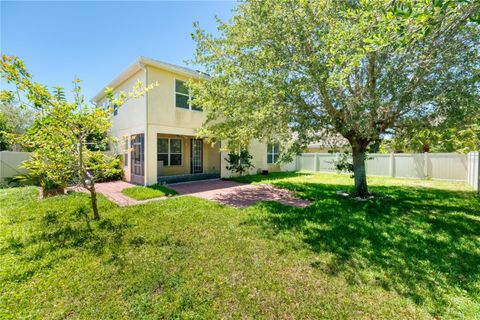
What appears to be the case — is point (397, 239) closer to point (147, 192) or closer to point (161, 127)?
point (147, 192)

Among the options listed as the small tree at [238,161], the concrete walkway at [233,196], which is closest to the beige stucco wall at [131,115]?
the concrete walkway at [233,196]

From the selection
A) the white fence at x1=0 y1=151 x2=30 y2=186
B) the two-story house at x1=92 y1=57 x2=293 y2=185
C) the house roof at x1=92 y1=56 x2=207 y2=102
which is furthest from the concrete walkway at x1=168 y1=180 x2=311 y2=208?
the white fence at x1=0 y1=151 x2=30 y2=186

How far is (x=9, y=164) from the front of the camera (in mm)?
10414

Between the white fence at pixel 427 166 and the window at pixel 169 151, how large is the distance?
29.6 ft

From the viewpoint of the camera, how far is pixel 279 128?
25.5 ft

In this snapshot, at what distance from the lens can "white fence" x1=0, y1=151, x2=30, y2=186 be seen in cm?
1019

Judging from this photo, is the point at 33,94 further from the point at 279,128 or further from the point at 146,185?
the point at 279,128

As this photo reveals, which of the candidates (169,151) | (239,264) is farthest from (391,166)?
(239,264)

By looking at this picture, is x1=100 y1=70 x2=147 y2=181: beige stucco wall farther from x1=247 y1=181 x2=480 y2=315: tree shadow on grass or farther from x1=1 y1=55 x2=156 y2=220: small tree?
x1=247 y1=181 x2=480 y2=315: tree shadow on grass

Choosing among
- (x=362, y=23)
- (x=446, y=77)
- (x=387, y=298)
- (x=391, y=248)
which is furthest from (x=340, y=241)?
(x=446, y=77)

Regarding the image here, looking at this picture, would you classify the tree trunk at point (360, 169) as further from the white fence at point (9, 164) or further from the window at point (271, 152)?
the white fence at point (9, 164)

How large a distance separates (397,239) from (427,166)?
12.2 m

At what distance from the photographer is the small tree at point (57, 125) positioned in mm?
4302

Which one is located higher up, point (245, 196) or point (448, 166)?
point (448, 166)
